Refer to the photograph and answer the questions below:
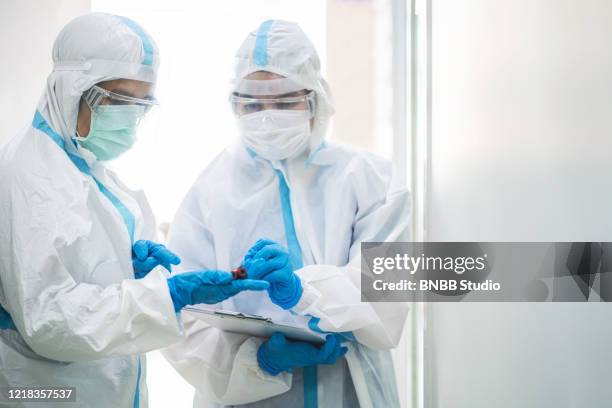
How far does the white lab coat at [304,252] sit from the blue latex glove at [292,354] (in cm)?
3

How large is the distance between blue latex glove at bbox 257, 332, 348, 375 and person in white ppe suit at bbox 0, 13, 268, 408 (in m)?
0.18

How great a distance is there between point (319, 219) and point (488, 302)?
479 millimetres

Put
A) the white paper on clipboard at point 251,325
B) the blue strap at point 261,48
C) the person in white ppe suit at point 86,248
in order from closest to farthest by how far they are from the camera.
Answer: the person in white ppe suit at point 86,248 → the white paper on clipboard at point 251,325 → the blue strap at point 261,48

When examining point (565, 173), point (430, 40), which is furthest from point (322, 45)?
point (565, 173)

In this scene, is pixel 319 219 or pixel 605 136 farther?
pixel 319 219

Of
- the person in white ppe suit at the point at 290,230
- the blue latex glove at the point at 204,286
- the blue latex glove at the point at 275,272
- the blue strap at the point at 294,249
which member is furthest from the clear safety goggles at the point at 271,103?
the blue latex glove at the point at 204,286

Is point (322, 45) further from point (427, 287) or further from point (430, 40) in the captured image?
point (427, 287)

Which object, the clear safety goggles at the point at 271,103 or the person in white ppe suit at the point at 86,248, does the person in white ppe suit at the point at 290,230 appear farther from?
the person in white ppe suit at the point at 86,248

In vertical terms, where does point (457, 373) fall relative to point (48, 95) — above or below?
below

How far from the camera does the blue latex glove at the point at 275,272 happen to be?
4.54 feet

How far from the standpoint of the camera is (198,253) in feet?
5.27

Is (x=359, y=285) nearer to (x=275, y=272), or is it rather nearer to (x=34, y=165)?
(x=275, y=272)

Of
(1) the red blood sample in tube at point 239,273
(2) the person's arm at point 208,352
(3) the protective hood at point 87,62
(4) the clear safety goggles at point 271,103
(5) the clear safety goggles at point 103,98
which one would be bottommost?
(2) the person's arm at point 208,352

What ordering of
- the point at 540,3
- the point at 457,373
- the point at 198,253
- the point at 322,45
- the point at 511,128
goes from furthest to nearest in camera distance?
the point at 322,45 < the point at 457,373 < the point at 198,253 < the point at 511,128 < the point at 540,3
